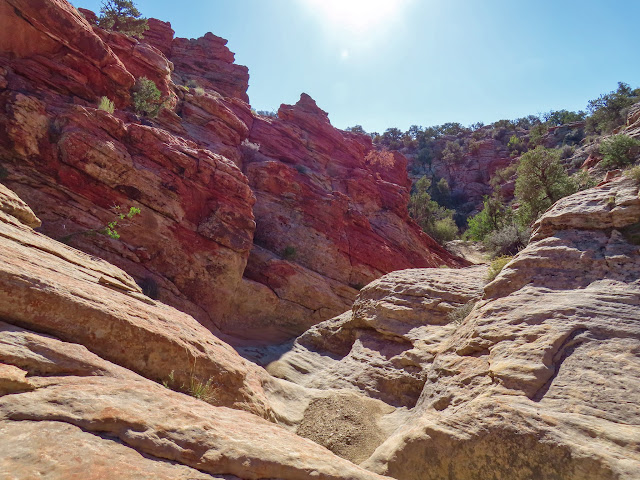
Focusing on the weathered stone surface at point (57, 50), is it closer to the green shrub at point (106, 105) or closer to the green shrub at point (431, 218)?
the green shrub at point (106, 105)

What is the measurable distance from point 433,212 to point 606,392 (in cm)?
4159

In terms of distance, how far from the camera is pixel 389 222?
32281mm

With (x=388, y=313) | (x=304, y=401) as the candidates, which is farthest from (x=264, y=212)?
(x=304, y=401)

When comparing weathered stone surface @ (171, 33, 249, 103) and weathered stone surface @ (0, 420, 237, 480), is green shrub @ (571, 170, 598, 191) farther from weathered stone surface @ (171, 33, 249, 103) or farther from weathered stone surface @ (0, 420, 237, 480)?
weathered stone surface @ (171, 33, 249, 103)

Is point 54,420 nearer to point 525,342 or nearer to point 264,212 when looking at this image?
point 525,342

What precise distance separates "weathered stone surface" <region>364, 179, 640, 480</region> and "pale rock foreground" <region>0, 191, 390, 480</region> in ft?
5.47

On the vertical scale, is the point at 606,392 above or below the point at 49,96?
below

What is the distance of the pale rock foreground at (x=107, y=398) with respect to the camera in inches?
123

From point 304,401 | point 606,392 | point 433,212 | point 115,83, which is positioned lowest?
point 304,401

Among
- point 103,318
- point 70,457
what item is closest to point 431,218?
point 103,318

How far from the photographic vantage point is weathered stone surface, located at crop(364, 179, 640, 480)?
4414 mm

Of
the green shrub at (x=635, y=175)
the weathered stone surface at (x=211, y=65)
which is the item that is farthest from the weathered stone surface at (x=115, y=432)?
the weathered stone surface at (x=211, y=65)

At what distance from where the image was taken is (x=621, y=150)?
67.1ft

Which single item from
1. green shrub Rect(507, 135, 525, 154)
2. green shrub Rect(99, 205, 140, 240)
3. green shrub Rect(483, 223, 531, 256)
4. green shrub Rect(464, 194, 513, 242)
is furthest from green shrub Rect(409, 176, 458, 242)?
green shrub Rect(99, 205, 140, 240)
